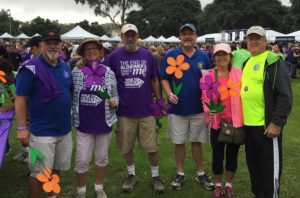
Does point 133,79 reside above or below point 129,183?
above

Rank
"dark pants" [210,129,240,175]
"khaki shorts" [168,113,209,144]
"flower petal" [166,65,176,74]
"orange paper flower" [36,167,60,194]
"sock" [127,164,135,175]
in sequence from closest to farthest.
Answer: "orange paper flower" [36,167,60,194]
"dark pants" [210,129,240,175]
"flower petal" [166,65,176,74]
"khaki shorts" [168,113,209,144]
"sock" [127,164,135,175]

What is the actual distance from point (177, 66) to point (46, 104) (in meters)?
1.52

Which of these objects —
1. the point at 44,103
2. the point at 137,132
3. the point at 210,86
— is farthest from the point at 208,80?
the point at 44,103

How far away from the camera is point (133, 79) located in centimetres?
388

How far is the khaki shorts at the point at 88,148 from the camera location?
3.58 meters

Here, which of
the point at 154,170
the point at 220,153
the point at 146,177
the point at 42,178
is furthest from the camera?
the point at 146,177

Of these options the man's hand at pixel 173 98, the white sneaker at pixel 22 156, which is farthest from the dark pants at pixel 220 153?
the white sneaker at pixel 22 156

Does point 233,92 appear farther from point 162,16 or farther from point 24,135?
point 162,16

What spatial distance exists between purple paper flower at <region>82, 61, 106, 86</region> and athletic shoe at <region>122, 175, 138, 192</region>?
4.72 ft

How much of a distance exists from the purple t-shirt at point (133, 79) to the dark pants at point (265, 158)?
1229 mm

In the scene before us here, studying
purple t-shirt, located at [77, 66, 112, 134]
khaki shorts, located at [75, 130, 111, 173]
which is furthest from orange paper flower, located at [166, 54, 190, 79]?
khaki shorts, located at [75, 130, 111, 173]

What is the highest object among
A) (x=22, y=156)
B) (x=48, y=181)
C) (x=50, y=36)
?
(x=50, y=36)

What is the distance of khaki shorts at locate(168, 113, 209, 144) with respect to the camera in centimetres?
407

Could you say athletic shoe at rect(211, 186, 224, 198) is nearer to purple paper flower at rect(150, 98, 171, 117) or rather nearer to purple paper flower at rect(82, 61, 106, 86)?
purple paper flower at rect(150, 98, 171, 117)
